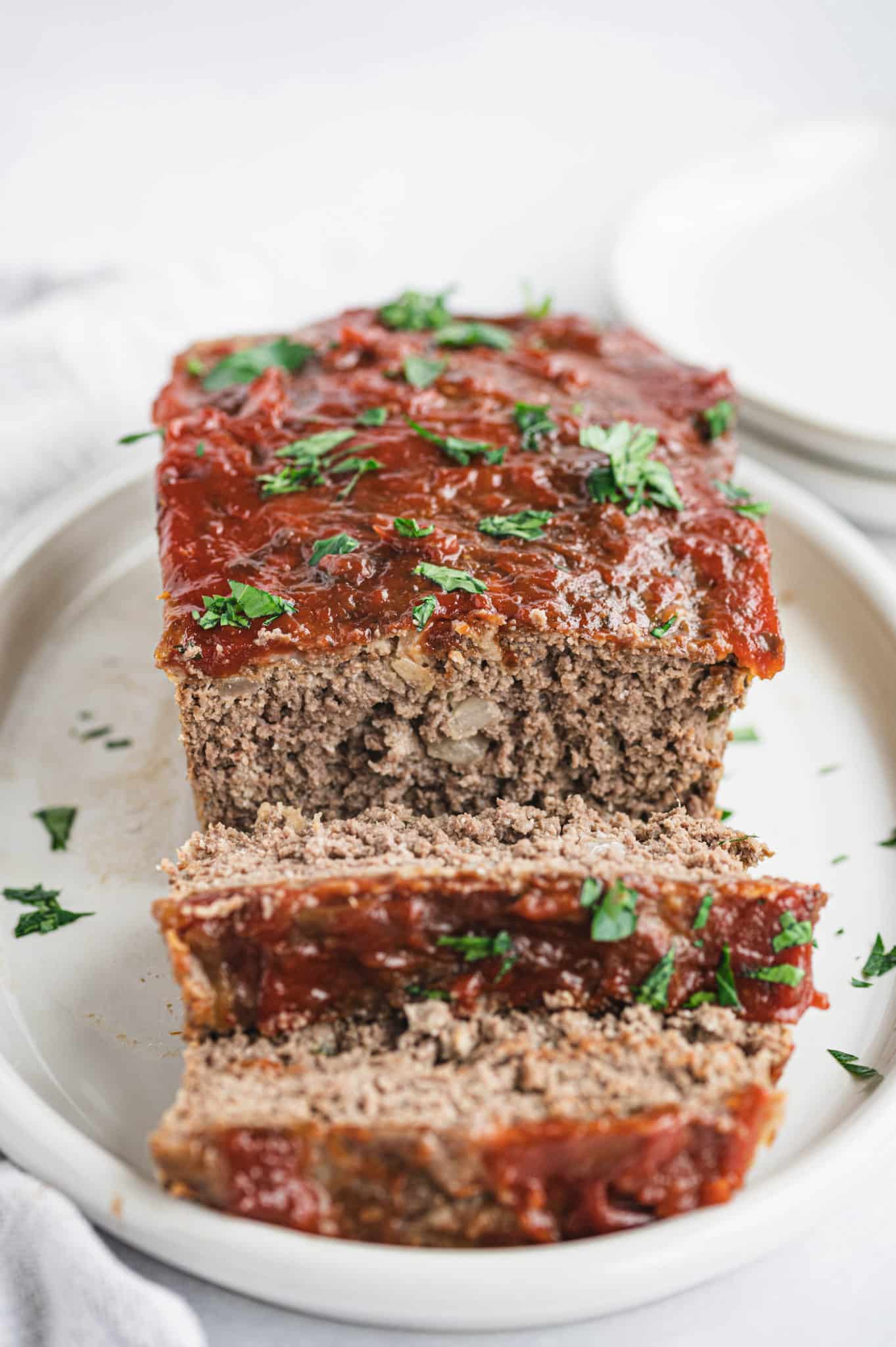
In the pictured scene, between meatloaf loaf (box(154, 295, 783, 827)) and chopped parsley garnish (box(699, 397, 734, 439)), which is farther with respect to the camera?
chopped parsley garnish (box(699, 397, 734, 439))

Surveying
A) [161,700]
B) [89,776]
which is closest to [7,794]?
[89,776]

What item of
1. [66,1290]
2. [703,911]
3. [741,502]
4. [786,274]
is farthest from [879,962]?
[786,274]

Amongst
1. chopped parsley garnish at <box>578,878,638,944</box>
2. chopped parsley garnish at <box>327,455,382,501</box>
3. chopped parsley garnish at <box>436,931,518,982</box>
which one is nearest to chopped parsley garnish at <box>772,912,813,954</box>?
chopped parsley garnish at <box>578,878,638,944</box>

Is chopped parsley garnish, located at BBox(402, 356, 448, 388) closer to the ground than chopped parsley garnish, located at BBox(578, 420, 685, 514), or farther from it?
farther from it

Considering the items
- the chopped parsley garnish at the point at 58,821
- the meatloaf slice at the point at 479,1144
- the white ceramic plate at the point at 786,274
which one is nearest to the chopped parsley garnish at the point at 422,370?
the white ceramic plate at the point at 786,274

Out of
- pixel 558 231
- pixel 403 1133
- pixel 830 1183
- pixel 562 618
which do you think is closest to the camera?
pixel 403 1133

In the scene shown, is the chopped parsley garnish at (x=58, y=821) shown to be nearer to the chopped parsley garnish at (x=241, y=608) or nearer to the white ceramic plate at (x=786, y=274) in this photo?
the chopped parsley garnish at (x=241, y=608)

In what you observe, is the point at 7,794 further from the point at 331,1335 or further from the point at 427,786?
the point at 331,1335

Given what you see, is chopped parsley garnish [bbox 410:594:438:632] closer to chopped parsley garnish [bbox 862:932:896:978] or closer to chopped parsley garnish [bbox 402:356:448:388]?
chopped parsley garnish [bbox 402:356:448:388]

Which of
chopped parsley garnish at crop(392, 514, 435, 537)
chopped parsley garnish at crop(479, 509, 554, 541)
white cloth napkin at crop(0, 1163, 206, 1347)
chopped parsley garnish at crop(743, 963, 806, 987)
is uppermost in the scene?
chopped parsley garnish at crop(479, 509, 554, 541)
